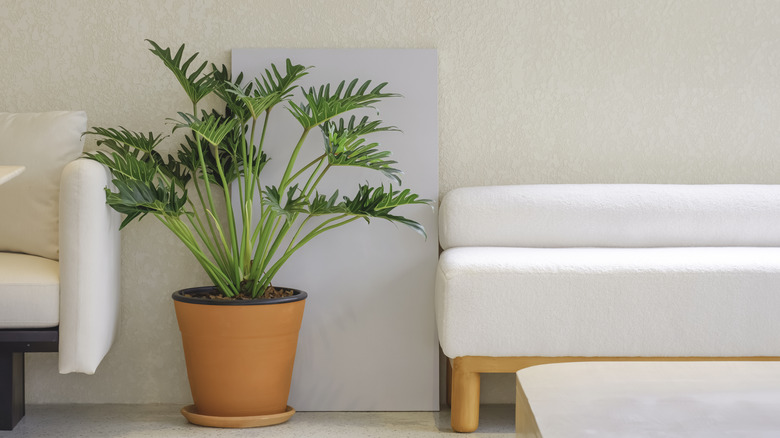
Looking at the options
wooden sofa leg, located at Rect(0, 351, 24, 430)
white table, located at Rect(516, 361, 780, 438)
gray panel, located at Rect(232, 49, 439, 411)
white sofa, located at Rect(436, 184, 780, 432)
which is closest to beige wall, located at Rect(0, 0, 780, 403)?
gray panel, located at Rect(232, 49, 439, 411)

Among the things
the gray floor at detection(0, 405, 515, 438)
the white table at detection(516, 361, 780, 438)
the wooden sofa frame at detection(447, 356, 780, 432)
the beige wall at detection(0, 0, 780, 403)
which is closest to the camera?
the white table at detection(516, 361, 780, 438)

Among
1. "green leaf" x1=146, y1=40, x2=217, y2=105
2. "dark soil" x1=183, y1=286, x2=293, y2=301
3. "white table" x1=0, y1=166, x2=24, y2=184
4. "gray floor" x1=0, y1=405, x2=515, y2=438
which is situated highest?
"green leaf" x1=146, y1=40, x2=217, y2=105

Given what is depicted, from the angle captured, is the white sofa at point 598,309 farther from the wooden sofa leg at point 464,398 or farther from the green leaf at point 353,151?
the green leaf at point 353,151

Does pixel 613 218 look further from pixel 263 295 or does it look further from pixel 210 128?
pixel 210 128

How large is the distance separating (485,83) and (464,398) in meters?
1.01

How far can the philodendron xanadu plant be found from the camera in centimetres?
218

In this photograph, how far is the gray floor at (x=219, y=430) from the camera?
2244mm

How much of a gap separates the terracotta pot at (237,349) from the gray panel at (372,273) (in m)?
0.26

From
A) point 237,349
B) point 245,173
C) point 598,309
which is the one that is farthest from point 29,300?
point 598,309

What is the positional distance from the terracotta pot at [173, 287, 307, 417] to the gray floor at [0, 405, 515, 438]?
0.27ft

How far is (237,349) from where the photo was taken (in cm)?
221

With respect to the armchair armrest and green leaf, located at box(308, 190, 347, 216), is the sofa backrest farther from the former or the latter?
the armchair armrest

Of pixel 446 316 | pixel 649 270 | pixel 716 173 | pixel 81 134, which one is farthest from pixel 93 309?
pixel 716 173

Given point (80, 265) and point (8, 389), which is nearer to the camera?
point (80, 265)
